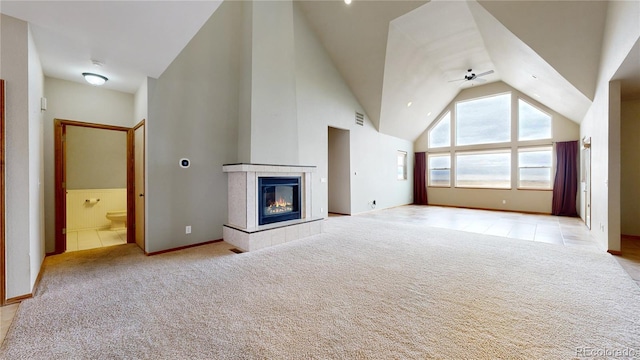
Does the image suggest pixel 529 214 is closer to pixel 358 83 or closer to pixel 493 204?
pixel 493 204

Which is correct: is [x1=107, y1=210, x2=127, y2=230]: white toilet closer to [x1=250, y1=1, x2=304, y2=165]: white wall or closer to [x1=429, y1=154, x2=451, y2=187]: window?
[x1=250, y1=1, x2=304, y2=165]: white wall

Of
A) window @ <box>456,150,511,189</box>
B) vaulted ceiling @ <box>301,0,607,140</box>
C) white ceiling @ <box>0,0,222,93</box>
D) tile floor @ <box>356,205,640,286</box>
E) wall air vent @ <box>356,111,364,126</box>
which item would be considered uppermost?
vaulted ceiling @ <box>301,0,607,140</box>

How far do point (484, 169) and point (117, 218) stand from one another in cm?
1065

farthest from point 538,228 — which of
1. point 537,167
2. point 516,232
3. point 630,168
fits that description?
point 537,167

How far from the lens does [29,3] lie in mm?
2166

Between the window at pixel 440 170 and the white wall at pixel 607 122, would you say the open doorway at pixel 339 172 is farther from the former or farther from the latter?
the white wall at pixel 607 122

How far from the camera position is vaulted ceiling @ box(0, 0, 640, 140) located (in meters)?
2.46

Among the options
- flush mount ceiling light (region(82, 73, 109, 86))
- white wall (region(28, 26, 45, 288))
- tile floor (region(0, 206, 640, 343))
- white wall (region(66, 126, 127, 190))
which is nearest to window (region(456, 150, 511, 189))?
tile floor (region(0, 206, 640, 343))

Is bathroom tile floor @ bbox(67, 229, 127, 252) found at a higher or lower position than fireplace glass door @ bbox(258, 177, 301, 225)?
lower

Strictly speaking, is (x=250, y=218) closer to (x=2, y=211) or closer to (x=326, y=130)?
(x=2, y=211)

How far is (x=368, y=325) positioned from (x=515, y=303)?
142cm

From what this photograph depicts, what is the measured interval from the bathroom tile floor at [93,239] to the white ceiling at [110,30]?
271 cm

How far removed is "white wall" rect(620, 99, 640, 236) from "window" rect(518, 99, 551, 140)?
2.69 metres

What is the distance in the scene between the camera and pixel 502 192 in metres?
8.25
